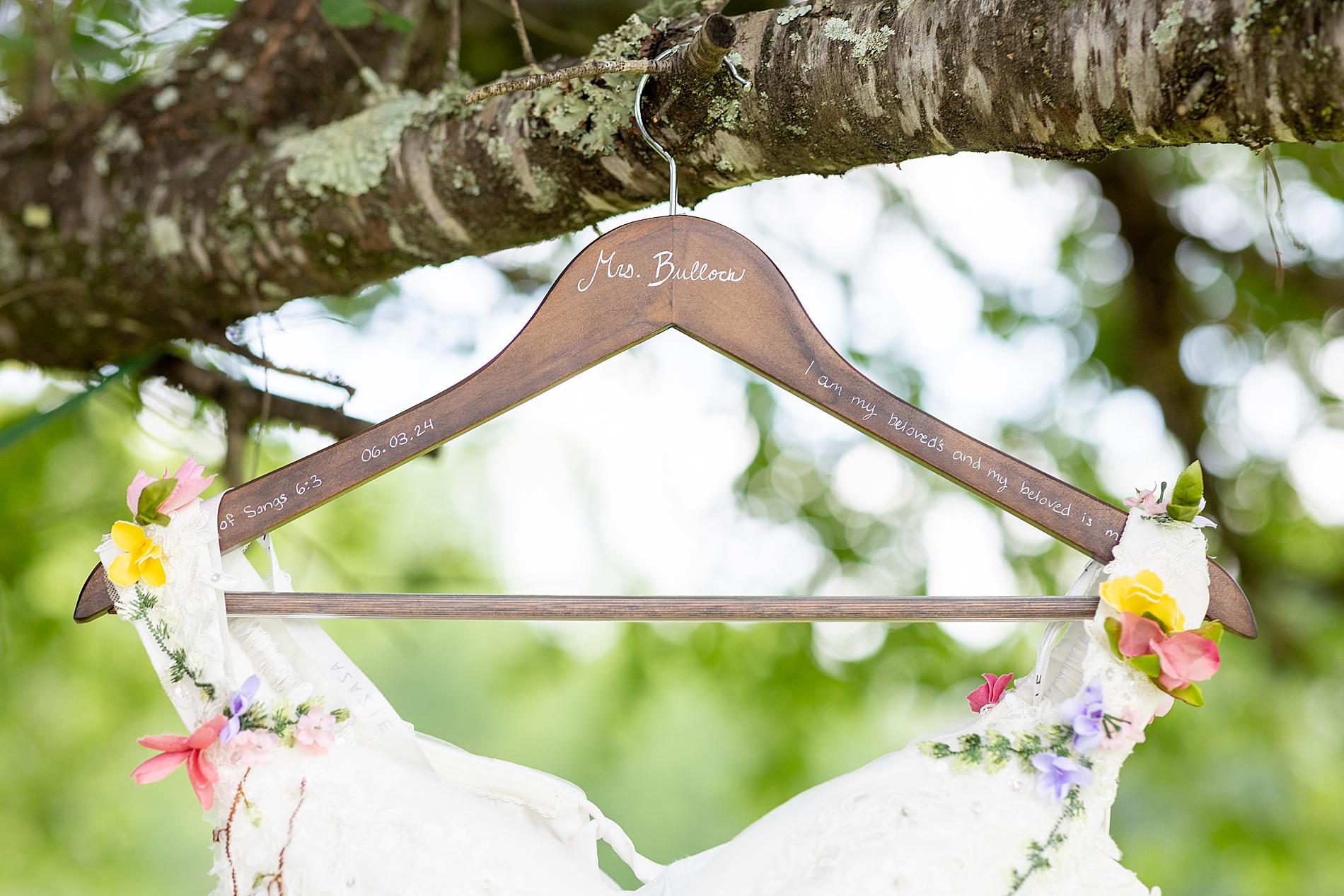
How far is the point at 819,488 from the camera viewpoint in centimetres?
170

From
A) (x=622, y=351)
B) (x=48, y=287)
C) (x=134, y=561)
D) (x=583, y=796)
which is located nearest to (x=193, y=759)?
(x=134, y=561)

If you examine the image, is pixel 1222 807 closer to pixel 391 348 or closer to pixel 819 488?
pixel 819 488

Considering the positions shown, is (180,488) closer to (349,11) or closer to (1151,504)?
(349,11)

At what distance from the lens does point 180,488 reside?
25.3 inches

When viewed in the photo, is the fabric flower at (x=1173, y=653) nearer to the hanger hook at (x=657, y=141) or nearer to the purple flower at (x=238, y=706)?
the hanger hook at (x=657, y=141)

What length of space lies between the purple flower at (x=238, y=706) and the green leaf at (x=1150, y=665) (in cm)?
59

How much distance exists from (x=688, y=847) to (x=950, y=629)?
2.41m

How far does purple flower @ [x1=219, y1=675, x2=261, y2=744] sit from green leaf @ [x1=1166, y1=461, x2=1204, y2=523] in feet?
2.09

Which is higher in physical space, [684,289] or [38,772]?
[684,289]

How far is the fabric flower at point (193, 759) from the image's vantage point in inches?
23.2

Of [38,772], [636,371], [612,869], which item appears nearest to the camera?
[636,371]

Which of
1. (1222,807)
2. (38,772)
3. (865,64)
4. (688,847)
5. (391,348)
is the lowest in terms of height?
(688,847)

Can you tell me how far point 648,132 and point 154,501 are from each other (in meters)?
0.45

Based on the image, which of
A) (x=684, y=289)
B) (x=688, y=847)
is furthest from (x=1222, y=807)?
(x=688, y=847)
